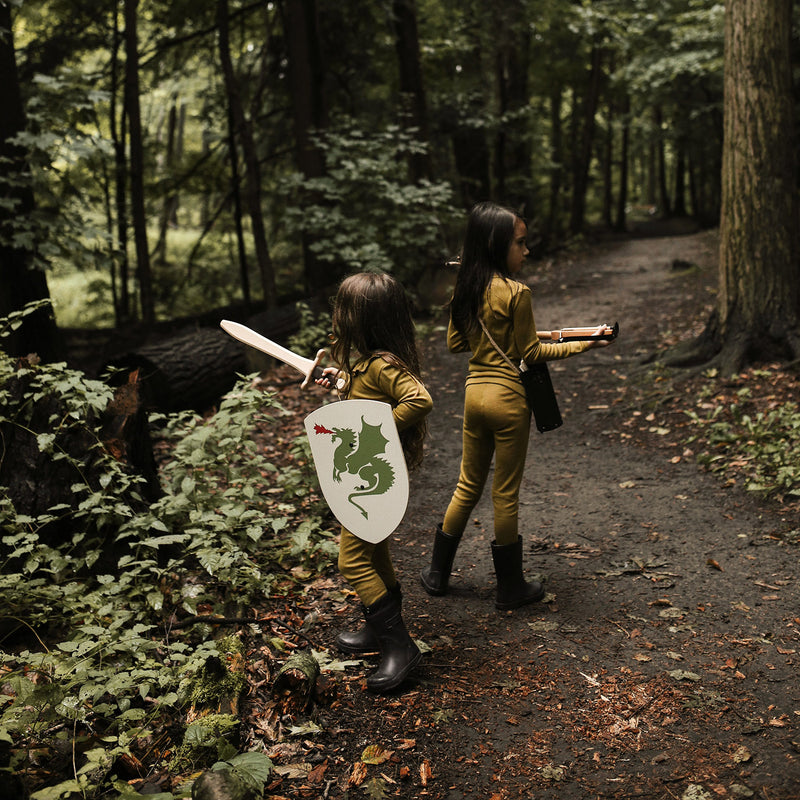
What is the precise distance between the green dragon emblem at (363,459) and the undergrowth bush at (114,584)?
Result: 3.60ft

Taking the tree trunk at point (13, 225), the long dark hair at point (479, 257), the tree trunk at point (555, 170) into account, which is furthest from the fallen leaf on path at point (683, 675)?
the tree trunk at point (555, 170)

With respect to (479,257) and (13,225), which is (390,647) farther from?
(13,225)

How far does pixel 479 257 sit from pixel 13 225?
16.8 feet

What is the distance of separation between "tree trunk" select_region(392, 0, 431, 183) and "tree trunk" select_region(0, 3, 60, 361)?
7278mm

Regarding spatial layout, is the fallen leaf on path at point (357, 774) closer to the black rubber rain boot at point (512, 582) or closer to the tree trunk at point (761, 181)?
the black rubber rain boot at point (512, 582)

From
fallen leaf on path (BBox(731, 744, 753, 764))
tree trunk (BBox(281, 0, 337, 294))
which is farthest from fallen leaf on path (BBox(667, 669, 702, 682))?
tree trunk (BBox(281, 0, 337, 294))

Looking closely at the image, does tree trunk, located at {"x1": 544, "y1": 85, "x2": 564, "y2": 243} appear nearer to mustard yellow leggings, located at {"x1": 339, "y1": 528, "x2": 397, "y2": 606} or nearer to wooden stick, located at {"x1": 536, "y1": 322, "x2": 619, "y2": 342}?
wooden stick, located at {"x1": 536, "y1": 322, "x2": 619, "y2": 342}

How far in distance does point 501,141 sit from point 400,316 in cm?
1447

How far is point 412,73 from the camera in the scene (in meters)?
13.0

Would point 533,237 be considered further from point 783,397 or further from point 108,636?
point 108,636

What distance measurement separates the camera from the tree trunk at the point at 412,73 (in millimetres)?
12758

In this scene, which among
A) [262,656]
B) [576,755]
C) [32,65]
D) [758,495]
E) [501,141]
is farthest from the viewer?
[501,141]

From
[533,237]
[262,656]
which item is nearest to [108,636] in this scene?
[262,656]

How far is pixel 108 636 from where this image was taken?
11.1ft
